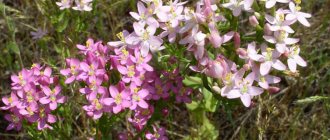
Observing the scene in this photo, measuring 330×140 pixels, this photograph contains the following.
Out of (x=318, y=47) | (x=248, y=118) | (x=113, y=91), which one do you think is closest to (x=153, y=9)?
(x=113, y=91)

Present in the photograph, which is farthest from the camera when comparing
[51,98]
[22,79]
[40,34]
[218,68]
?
[40,34]

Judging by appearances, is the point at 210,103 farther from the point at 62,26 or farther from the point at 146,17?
the point at 62,26

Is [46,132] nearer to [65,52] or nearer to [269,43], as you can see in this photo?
[65,52]

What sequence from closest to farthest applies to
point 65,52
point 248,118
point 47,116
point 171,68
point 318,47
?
point 47,116 → point 171,68 → point 65,52 → point 248,118 → point 318,47

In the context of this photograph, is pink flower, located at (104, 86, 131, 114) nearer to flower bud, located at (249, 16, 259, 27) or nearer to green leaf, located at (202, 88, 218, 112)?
flower bud, located at (249, 16, 259, 27)

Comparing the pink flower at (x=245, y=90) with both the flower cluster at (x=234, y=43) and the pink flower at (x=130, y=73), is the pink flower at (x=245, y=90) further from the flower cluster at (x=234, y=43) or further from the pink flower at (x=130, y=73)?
the pink flower at (x=130, y=73)

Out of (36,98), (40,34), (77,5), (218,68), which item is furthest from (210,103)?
(40,34)
